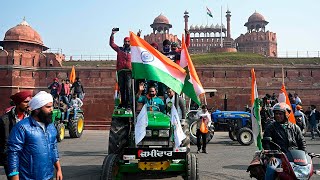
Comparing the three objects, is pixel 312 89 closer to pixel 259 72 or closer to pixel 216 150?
pixel 259 72

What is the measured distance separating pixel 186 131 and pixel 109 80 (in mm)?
24569

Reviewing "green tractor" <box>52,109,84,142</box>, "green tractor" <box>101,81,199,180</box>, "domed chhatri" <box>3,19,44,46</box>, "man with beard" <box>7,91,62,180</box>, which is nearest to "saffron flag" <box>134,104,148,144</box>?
"green tractor" <box>101,81,199,180</box>

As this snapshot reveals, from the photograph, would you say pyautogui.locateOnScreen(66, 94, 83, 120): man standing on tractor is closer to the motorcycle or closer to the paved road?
the paved road

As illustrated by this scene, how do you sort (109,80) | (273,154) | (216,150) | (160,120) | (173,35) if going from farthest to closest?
1. (173,35)
2. (109,80)
3. (216,150)
4. (160,120)
5. (273,154)

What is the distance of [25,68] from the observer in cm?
2884

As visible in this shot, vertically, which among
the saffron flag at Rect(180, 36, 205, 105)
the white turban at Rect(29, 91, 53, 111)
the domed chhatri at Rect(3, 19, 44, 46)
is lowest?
the white turban at Rect(29, 91, 53, 111)

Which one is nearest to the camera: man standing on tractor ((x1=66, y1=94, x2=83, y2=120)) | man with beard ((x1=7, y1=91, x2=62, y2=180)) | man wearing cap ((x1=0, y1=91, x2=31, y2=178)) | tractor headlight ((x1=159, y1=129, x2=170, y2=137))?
man with beard ((x1=7, y1=91, x2=62, y2=180))

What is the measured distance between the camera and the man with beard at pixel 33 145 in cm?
284

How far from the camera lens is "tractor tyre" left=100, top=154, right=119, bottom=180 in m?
4.79

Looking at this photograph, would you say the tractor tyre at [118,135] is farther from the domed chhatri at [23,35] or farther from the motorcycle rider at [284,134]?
the domed chhatri at [23,35]

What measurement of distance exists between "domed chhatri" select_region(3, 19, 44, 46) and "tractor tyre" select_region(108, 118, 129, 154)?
1230 inches

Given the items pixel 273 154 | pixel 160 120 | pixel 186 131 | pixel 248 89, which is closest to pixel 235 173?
pixel 186 131

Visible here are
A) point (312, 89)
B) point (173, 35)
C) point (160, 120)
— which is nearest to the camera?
point (160, 120)

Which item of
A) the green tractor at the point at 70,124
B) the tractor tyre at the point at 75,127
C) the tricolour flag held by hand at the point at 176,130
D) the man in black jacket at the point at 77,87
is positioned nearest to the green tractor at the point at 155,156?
the tricolour flag held by hand at the point at 176,130
